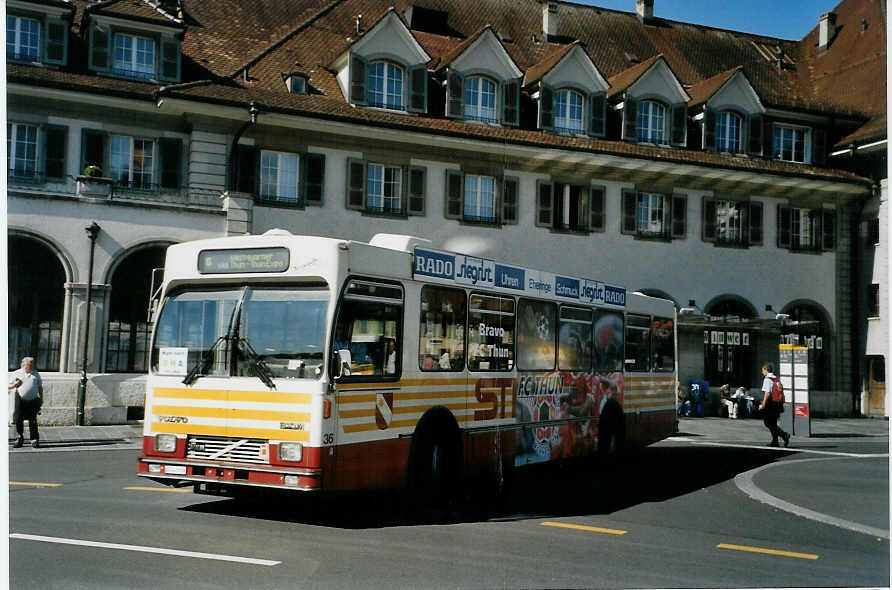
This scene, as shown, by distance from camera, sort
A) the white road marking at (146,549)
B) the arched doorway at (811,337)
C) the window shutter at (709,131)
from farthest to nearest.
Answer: the window shutter at (709,131) < the arched doorway at (811,337) < the white road marking at (146,549)

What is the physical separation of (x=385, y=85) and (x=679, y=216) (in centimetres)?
860

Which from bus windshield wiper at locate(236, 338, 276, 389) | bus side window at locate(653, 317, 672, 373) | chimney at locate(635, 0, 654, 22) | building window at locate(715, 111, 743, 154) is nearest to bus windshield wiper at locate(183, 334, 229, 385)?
bus windshield wiper at locate(236, 338, 276, 389)

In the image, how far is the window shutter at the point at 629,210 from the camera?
26.2 metres

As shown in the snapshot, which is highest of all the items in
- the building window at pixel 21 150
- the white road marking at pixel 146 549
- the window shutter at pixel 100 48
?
the window shutter at pixel 100 48

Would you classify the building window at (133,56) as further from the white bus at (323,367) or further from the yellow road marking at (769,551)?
the yellow road marking at (769,551)

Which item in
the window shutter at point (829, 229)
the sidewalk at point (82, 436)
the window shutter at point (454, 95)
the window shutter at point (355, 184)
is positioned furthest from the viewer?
the window shutter at point (454, 95)

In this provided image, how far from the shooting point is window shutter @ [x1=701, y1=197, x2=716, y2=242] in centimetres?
2659

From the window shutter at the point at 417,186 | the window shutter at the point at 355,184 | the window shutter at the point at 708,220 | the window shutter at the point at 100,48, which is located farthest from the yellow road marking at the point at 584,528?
the window shutter at the point at 708,220

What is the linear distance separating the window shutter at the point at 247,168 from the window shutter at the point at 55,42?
13.2ft

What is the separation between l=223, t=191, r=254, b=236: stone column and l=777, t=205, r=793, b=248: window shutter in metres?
9.35

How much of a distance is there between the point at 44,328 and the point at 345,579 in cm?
515

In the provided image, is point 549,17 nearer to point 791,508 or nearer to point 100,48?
point 100,48

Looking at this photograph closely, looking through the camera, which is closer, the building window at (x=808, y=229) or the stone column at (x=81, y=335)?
the stone column at (x=81, y=335)

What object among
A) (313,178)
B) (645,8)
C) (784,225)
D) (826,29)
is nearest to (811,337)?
(784,225)
